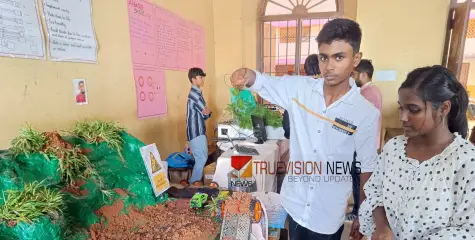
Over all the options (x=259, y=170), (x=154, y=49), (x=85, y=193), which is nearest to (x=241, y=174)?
(x=259, y=170)

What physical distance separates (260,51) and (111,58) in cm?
304

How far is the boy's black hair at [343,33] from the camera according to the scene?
3.38 feet

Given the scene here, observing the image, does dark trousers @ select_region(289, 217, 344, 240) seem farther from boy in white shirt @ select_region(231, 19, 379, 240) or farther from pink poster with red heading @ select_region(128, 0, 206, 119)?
pink poster with red heading @ select_region(128, 0, 206, 119)

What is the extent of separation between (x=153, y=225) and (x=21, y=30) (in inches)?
58.7

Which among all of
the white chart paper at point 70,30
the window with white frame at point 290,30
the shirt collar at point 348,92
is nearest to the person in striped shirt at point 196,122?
the white chart paper at point 70,30

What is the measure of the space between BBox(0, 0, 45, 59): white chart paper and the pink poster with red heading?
99 centimetres

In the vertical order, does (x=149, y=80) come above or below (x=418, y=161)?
above

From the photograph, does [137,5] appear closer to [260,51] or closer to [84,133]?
[84,133]

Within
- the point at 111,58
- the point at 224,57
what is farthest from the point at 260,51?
the point at 111,58

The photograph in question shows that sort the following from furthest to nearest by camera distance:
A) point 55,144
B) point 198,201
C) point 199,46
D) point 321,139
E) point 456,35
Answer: point 199,46 < point 456,35 < point 198,201 < point 55,144 < point 321,139

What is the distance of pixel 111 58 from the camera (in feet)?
8.07

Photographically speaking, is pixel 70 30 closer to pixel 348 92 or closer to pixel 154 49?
pixel 154 49

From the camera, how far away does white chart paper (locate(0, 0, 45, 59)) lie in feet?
5.21

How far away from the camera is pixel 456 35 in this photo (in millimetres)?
3477
